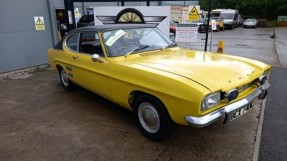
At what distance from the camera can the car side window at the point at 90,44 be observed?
4.16 metres

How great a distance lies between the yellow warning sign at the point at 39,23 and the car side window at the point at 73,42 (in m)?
3.38

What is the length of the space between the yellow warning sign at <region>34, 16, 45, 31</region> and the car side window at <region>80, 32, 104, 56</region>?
4033 mm

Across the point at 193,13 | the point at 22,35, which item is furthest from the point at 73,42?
the point at 193,13

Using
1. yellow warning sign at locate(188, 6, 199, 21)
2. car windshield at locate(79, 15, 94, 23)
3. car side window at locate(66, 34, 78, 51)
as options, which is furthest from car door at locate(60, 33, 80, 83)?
car windshield at locate(79, 15, 94, 23)

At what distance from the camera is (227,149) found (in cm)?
331

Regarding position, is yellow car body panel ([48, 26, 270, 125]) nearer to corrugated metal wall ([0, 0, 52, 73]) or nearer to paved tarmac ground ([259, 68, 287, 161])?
paved tarmac ground ([259, 68, 287, 161])

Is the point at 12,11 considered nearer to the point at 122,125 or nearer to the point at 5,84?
the point at 5,84

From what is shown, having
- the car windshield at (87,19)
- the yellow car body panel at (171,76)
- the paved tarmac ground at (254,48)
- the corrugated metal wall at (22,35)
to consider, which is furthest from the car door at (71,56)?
the car windshield at (87,19)

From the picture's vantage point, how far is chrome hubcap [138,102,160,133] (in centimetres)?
339

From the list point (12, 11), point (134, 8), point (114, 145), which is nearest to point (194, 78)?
point (114, 145)

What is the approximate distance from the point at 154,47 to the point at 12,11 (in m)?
5.10

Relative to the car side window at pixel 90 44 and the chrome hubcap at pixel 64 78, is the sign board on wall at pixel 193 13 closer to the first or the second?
the car side window at pixel 90 44

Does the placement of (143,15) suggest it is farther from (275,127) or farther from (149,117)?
(275,127)

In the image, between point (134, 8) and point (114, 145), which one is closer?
point (114, 145)
